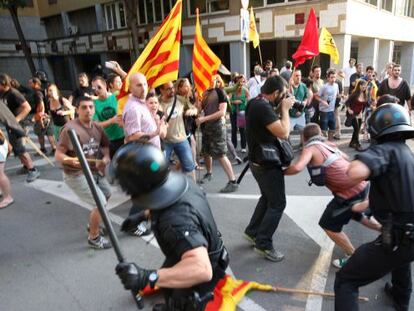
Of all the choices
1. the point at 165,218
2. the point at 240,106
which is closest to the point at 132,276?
the point at 165,218

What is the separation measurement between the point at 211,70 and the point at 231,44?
10824 mm

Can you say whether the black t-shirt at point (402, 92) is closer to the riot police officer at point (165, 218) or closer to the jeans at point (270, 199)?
the jeans at point (270, 199)

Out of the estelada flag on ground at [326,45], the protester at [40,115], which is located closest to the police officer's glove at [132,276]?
the protester at [40,115]

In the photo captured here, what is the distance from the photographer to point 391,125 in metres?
2.05

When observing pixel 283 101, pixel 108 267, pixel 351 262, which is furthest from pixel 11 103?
pixel 351 262

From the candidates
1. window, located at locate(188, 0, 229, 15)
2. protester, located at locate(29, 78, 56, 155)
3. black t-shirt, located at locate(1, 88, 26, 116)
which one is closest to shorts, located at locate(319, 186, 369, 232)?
black t-shirt, located at locate(1, 88, 26, 116)

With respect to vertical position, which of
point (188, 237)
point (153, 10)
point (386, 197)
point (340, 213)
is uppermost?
point (153, 10)

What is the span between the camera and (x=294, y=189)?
5.23m

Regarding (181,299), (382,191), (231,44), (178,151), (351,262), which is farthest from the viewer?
(231,44)

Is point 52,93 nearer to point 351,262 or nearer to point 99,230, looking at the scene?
point 99,230

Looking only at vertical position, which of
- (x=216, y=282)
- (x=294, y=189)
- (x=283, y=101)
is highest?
(x=283, y=101)

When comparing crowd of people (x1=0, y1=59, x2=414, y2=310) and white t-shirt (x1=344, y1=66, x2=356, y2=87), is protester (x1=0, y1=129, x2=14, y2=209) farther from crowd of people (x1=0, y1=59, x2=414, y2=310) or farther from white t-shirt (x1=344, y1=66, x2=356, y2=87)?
white t-shirt (x1=344, y1=66, x2=356, y2=87)

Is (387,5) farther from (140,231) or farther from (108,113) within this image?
(140,231)

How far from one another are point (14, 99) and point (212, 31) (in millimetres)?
11591
